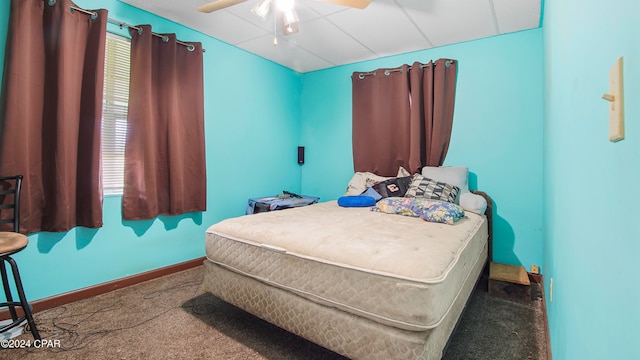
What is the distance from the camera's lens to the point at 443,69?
3.07m

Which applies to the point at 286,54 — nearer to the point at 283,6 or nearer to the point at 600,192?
the point at 283,6

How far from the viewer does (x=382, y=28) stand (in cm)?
282

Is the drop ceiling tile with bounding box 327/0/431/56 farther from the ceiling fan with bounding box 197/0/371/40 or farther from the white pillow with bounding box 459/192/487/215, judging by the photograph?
the white pillow with bounding box 459/192/487/215

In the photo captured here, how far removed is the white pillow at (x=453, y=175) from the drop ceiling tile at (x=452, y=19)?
4.42 ft

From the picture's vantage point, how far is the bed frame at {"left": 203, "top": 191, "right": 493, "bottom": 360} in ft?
3.94

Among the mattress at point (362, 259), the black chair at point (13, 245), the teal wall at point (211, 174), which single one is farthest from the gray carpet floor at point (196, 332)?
the mattress at point (362, 259)

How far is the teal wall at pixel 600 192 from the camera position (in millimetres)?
447

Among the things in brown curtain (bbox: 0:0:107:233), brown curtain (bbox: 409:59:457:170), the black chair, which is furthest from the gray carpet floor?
brown curtain (bbox: 409:59:457:170)

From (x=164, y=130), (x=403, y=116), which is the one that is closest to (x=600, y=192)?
(x=403, y=116)

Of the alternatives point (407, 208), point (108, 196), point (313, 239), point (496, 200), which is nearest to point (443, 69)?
point (496, 200)

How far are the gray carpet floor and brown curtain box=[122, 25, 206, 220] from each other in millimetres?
796

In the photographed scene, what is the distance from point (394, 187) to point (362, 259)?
5.77ft

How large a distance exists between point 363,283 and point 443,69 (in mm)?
2670

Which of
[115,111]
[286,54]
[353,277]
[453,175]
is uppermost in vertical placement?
[286,54]
